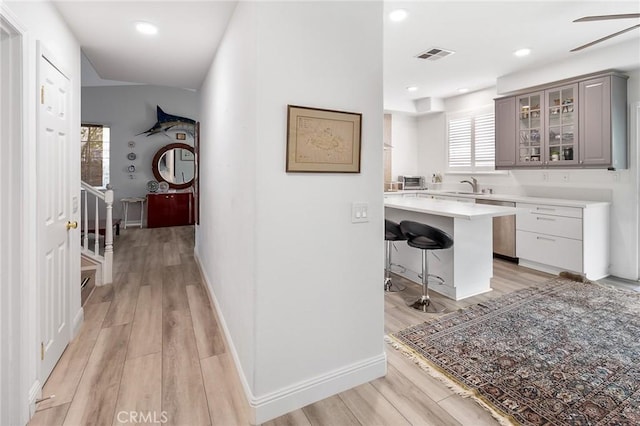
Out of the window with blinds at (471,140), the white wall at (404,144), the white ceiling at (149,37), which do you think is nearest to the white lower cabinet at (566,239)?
the window with blinds at (471,140)

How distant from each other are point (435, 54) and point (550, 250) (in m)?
2.83

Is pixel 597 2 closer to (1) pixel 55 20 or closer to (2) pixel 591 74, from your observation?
(2) pixel 591 74

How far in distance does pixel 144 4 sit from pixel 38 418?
8.34 feet

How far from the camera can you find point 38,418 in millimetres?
1792

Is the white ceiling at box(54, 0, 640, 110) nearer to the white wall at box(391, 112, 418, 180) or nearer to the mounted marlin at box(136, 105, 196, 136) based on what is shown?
the white wall at box(391, 112, 418, 180)

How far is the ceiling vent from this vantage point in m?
3.97

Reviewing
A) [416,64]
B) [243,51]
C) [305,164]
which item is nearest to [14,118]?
[243,51]

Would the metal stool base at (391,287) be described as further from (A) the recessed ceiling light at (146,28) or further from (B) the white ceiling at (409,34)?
(A) the recessed ceiling light at (146,28)

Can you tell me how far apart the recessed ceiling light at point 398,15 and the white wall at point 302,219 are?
1175 millimetres

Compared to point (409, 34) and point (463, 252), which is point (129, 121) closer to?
point (409, 34)

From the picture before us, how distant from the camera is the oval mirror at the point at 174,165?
8172 mm

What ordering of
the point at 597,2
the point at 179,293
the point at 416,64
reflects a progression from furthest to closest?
1. the point at 416,64
2. the point at 179,293
3. the point at 597,2

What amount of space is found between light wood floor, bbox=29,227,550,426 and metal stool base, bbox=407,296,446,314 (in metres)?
0.10

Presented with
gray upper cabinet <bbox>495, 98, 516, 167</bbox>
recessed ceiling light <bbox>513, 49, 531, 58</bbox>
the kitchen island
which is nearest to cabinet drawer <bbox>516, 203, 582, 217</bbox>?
gray upper cabinet <bbox>495, 98, 516, 167</bbox>
